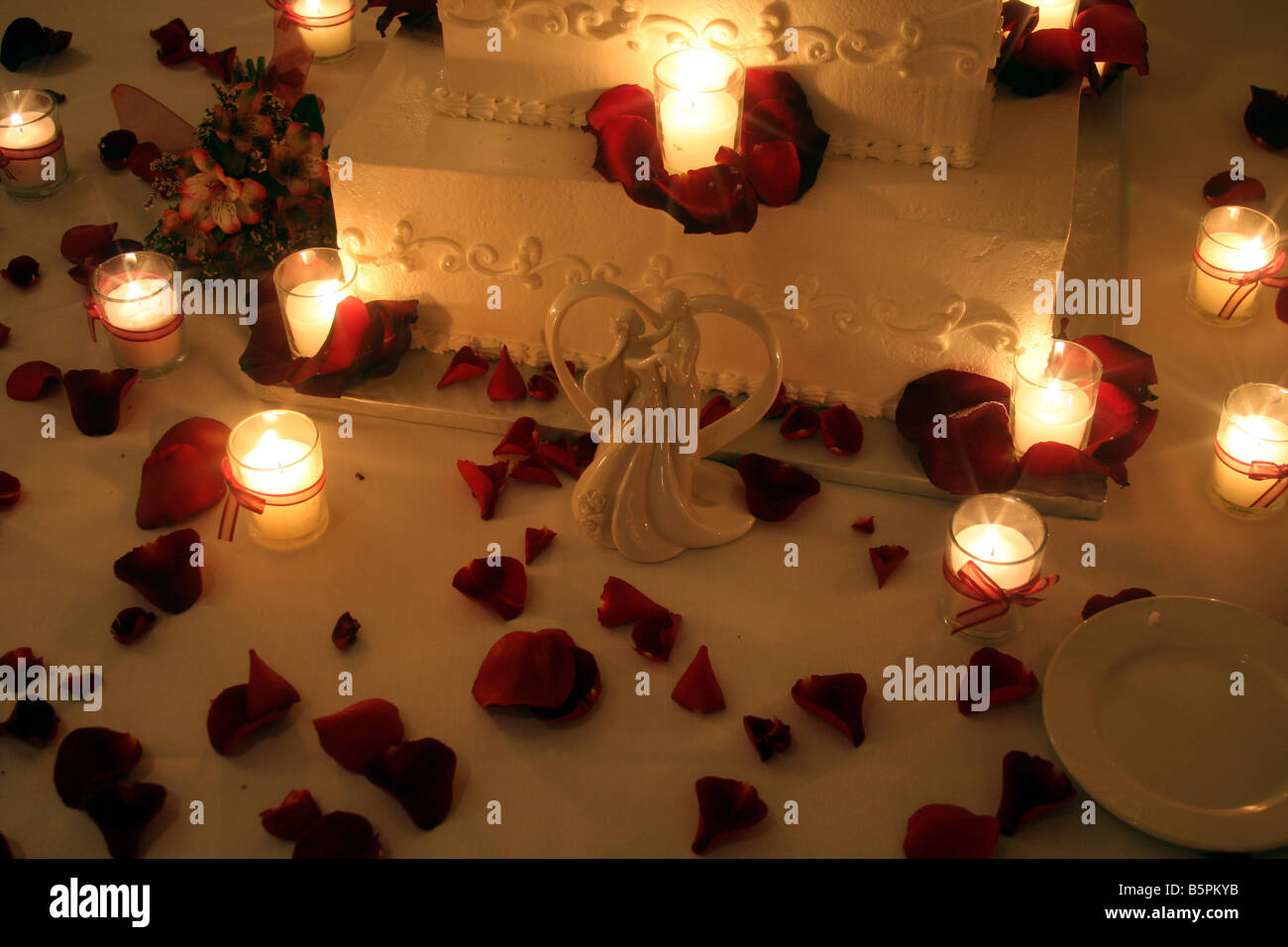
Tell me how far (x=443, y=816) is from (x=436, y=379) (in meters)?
0.72

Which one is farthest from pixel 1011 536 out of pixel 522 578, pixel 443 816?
pixel 443 816

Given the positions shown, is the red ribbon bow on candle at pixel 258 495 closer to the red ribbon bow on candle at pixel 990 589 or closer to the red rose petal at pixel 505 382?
the red rose petal at pixel 505 382

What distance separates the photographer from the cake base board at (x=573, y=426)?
1.59m

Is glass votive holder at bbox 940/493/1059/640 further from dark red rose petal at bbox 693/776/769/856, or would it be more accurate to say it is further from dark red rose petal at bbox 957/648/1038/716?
dark red rose petal at bbox 693/776/769/856

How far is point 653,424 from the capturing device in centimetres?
144

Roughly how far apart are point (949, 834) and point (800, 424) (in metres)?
0.63

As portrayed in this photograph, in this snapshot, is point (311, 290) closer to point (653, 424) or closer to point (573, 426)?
point (573, 426)

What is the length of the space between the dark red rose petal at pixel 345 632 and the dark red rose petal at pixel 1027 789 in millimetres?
771

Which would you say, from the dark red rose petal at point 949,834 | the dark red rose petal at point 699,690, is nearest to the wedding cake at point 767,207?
the dark red rose petal at point 699,690

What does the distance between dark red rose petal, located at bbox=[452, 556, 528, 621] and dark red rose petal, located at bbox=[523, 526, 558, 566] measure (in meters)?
0.03

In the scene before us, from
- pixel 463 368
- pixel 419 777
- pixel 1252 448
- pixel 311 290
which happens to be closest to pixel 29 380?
pixel 311 290

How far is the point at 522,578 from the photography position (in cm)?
149

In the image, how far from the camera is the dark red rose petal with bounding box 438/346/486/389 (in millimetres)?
1752

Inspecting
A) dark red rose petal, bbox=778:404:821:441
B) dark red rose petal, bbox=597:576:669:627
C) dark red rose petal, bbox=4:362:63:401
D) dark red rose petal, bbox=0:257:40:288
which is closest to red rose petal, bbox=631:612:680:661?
dark red rose petal, bbox=597:576:669:627
